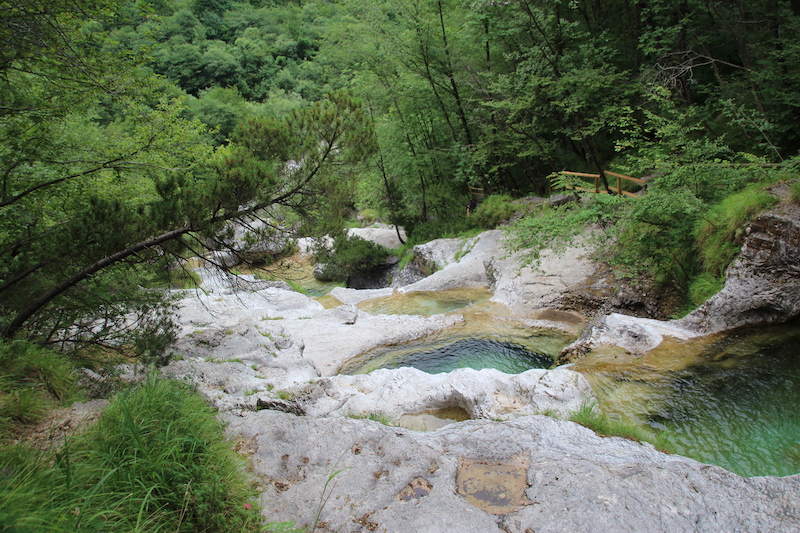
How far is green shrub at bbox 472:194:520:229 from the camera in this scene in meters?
16.0

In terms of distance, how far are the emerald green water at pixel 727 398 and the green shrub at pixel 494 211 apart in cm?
993

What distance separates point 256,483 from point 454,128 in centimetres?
1793

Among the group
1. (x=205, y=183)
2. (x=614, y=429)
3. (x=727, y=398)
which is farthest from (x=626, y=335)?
(x=205, y=183)

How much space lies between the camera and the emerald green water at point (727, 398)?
4598 mm

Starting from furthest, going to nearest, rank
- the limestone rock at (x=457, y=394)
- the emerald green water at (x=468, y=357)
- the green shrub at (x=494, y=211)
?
the green shrub at (x=494, y=211) → the emerald green water at (x=468, y=357) → the limestone rock at (x=457, y=394)

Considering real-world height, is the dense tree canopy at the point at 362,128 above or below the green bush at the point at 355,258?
above

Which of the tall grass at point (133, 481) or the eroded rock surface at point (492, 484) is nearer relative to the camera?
the tall grass at point (133, 481)

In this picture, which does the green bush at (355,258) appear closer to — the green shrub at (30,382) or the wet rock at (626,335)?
the wet rock at (626,335)

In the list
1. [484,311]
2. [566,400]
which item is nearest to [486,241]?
[484,311]

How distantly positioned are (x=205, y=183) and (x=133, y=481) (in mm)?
3656

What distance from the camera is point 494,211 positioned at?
16594 millimetres

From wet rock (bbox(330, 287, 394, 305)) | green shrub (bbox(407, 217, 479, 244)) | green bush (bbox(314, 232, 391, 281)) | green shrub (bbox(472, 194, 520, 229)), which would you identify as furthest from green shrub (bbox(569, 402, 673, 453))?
green bush (bbox(314, 232, 391, 281))

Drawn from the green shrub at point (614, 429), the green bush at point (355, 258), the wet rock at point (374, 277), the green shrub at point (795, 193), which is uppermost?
the green shrub at point (795, 193)

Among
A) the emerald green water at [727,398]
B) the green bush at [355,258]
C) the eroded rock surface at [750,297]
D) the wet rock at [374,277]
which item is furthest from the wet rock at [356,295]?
the emerald green water at [727,398]
